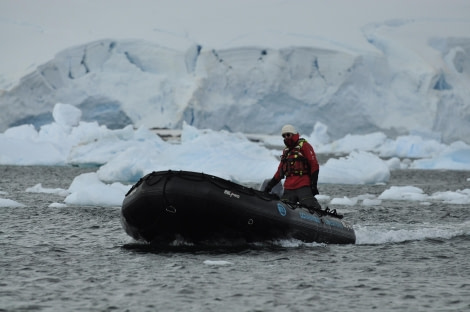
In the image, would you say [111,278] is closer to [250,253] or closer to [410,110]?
[250,253]

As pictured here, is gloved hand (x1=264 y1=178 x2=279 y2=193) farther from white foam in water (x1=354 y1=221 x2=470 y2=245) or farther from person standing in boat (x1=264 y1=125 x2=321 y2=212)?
white foam in water (x1=354 y1=221 x2=470 y2=245)

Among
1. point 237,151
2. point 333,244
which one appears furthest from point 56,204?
point 237,151

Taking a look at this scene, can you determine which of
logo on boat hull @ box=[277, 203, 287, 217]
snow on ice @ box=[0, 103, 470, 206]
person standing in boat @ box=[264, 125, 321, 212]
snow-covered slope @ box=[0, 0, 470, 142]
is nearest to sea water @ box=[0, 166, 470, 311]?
logo on boat hull @ box=[277, 203, 287, 217]

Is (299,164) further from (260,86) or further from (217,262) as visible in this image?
(260,86)

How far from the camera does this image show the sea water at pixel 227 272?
796 centimetres

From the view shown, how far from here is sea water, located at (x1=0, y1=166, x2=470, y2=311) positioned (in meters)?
7.96

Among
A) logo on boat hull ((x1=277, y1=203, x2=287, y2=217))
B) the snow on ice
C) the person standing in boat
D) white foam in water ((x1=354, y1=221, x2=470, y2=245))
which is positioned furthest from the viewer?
the snow on ice

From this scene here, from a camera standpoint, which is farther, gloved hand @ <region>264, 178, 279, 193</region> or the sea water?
gloved hand @ <region>264, 178, 279, 193</region>

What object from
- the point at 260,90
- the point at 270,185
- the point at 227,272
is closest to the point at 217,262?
the point at 227,272

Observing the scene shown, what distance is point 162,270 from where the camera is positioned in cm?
962

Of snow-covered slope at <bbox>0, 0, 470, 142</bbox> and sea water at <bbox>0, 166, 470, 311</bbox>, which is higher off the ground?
snow-covered slope at <bbox>0, 0, 470, 142</bbox>

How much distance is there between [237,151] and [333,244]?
18377mm

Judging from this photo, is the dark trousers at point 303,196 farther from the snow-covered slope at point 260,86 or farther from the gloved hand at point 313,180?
the snow-covered slope at point 260,86

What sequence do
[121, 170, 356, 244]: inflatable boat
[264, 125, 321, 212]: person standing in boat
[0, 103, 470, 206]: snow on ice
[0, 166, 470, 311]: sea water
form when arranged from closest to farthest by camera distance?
[0, 166, 470, 311]: sea water < [121, 170, 356, 244]: inflatable boat < [264, 125, 321, 212]: person standing in boat < [0, 103, 470, 206]: snow on ice
